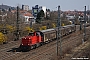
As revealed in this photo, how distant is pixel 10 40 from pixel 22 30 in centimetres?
609

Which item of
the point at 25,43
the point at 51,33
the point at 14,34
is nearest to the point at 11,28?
the point at 14,34

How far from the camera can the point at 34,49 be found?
32.2m

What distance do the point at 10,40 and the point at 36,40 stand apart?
13.4m

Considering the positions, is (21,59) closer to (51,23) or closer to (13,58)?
(13,58)

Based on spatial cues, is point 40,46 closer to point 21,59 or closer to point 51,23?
point 21,59

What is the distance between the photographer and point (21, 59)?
79.4 feet

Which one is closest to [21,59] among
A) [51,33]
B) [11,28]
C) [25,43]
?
[25,43]

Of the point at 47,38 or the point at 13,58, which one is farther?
the point at 47,38

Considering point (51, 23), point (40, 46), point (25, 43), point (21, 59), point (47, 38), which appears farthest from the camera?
point (51, 23)

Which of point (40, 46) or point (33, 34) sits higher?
point (33, 34)

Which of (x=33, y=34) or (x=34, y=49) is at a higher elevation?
(x=33, y=34)

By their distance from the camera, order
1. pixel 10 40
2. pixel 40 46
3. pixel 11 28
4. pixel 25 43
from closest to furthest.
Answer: pixel 25 43 → pixel 40 46 → pixel 10 40 → pixel 11 28

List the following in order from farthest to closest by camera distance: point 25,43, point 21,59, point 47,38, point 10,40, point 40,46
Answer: point 10,40, point 47,38, point 40,46, point 25,43, point 21,59

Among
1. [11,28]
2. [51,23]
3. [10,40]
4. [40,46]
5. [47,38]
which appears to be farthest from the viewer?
[51,23]
